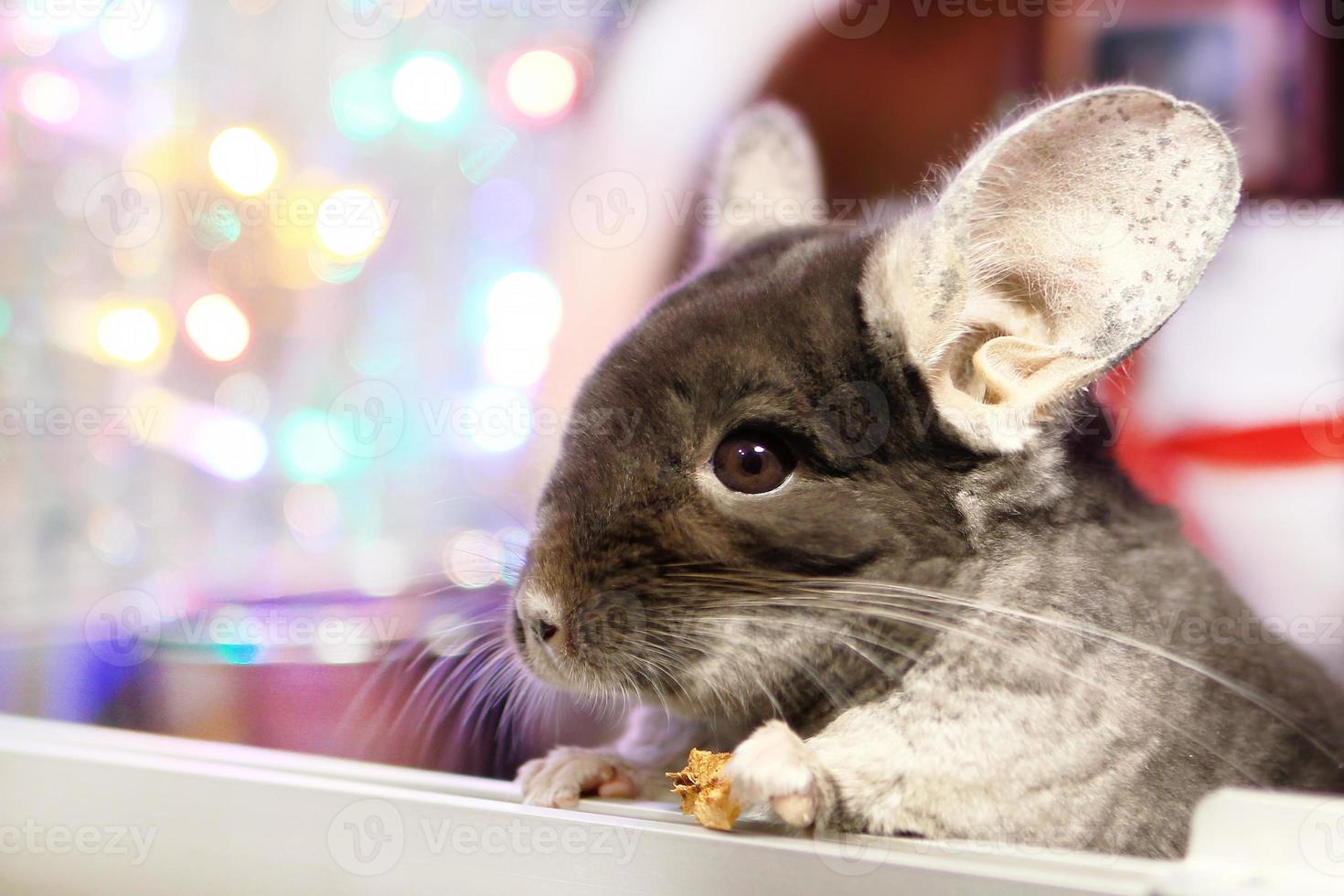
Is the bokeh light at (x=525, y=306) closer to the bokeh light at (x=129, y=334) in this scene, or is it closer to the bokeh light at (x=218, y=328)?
the bokeh light at (x=218, y=328)

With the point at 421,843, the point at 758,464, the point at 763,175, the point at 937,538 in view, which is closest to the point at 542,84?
the point at 763,175

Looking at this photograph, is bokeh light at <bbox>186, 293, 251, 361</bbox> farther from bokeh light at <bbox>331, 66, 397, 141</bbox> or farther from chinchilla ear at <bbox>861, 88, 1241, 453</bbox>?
chinchilla ear at <bbox>861, 88, 1241, 453</bbox>

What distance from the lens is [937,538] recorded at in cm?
102

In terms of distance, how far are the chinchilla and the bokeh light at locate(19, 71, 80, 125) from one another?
75.9 inches

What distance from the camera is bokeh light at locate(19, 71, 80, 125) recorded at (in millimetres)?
2336

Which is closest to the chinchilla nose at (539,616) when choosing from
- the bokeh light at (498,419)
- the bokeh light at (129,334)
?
the bokeh light at (498,419)

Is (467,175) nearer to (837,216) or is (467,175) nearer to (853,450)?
(837,216)

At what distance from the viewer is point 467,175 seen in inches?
88.4

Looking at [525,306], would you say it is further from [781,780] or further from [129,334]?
[781,780]

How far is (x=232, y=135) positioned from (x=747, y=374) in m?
1.76

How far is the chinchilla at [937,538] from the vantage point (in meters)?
0.94

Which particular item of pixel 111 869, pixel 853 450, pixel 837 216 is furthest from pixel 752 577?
pixel 837 216

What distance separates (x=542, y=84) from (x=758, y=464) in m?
1.38

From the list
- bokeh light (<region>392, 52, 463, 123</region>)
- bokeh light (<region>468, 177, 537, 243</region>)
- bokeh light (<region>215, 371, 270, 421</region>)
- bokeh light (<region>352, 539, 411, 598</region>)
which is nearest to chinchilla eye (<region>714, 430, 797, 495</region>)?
bokeh light (<region>352, 539, 411, 598</region>)
